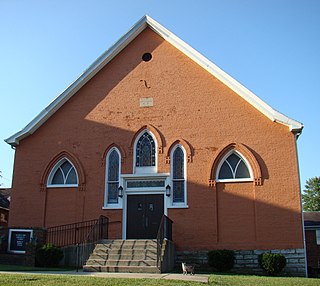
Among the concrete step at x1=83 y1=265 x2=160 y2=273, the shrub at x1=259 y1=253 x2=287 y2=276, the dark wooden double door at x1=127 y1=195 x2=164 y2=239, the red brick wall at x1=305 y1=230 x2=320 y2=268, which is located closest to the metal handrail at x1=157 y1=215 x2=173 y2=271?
the concrete step at x1=83 y1=265 x2=160 y2=273

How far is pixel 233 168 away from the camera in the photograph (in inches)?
650

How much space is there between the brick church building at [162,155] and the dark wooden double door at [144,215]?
0.04 metres

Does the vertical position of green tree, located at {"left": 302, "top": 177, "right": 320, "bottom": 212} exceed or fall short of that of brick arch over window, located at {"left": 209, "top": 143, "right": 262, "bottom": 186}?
it exceeds it

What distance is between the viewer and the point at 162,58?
60.1ft

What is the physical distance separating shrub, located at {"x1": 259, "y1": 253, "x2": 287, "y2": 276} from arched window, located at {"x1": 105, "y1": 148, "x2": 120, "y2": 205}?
616 cm

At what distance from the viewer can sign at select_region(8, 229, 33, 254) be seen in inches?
599

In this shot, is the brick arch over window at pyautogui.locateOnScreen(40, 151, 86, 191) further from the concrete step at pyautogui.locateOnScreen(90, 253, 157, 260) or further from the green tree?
the green tree

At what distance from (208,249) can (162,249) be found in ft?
10.2

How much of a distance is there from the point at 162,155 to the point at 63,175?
4.38m

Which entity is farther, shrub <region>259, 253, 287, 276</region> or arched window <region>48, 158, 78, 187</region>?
arched window <region>48, 158, 78, 187</region>

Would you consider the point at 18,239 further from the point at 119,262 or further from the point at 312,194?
the point at 312,194

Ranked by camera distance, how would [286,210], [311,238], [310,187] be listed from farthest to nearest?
[310,187]
[311,238]
[286,210]

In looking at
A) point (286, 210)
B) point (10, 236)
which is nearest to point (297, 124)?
point (286, 210)

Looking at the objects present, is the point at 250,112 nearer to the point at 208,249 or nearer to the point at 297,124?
the point at 297,124
